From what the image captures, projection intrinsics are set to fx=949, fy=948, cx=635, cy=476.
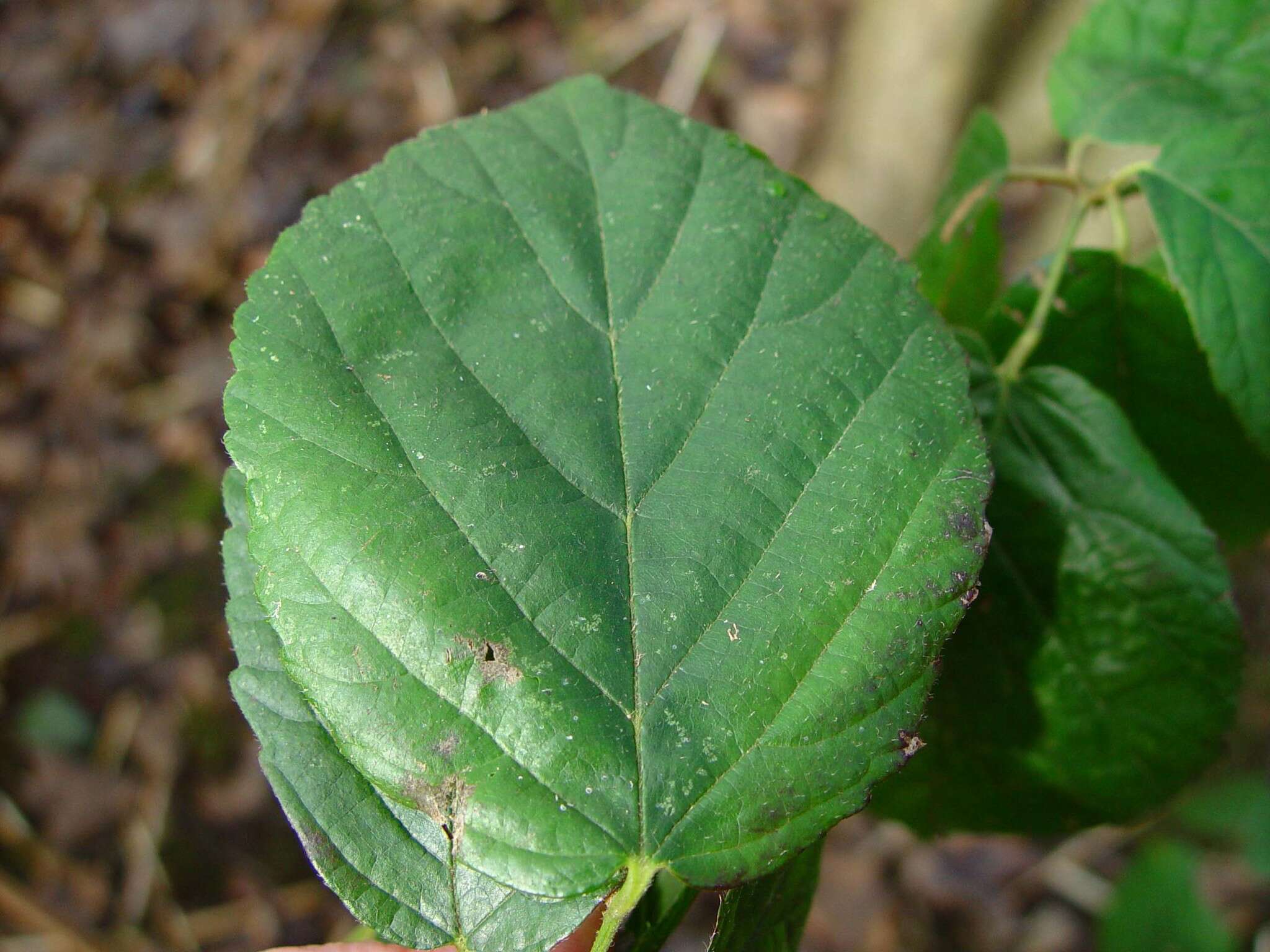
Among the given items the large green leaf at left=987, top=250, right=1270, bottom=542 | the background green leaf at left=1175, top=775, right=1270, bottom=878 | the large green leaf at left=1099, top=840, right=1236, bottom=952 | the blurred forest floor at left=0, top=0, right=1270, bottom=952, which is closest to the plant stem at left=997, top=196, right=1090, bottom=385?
the large green leaf at left=987, top=250, right=1270, bottom=542

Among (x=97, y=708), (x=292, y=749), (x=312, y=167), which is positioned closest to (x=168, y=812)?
(x=97, y=708)

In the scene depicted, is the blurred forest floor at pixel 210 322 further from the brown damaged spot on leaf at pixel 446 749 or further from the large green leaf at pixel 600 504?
the brown damaged spot on leaf at pixel 446 749

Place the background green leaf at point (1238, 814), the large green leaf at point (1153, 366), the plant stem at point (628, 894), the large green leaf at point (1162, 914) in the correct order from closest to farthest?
the plant stem at point (628, 894), the large green leaf at point (1153, 366), the large green leaf at point (1162, 914), the background green leaf at point (1238, 814)

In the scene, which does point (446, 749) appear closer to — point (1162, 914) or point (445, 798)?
point (445, 798)

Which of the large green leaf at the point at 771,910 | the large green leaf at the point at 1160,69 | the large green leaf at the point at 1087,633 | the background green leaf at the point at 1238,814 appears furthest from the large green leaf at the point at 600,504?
the background green leaf at the point at 1238,814

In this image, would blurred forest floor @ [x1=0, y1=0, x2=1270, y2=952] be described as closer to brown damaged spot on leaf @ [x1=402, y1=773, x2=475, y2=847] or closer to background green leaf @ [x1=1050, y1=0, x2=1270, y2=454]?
background green leaf @ [x1=1050, y1=0, x2=1270, y2=454]

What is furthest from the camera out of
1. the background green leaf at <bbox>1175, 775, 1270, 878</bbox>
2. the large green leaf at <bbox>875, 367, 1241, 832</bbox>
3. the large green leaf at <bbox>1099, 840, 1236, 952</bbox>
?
the background green leaf at <bbox>1175, 775, 1270, 878</bbox>
